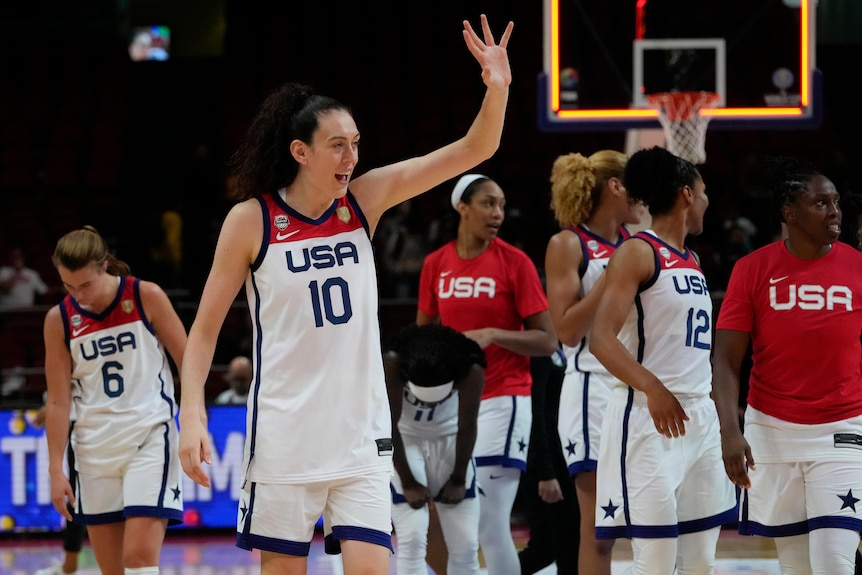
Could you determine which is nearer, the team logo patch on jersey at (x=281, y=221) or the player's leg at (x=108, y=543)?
the team logo patch on jersey at (x=281, y=221)

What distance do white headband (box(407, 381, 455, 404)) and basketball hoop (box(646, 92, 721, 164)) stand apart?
357cm

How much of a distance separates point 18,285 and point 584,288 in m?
9.34

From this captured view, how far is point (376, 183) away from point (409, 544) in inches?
91.5

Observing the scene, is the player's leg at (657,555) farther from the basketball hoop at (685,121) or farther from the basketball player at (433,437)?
the basketball hoop at (685,121)

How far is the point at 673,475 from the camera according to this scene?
177 inches

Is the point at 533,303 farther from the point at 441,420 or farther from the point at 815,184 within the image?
the point at 815,184

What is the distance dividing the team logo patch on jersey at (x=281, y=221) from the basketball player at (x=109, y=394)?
74.0 inches

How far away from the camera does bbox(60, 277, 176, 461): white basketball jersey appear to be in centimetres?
546

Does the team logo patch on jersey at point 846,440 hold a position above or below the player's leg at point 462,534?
above

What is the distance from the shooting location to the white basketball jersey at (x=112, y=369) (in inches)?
215

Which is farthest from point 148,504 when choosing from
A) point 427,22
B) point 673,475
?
point 427,22

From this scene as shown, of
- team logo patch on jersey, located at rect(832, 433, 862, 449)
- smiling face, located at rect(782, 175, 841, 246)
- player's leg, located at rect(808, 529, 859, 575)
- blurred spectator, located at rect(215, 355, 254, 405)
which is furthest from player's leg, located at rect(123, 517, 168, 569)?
blurred spectator, located at rect(215, 355, 254, 405)

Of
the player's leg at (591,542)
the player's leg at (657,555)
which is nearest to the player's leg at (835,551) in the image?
the player's leg at (657,555)

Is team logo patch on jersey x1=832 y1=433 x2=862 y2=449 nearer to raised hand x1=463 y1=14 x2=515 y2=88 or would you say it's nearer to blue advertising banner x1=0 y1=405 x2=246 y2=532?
raised hand x1=463 y1=14 x2=515 y2=88
